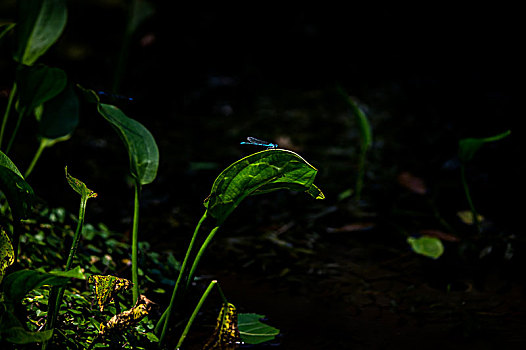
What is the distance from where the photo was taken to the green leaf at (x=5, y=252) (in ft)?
2.91

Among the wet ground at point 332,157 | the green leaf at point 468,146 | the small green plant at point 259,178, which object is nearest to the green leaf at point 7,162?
the small green plant at point 259,178

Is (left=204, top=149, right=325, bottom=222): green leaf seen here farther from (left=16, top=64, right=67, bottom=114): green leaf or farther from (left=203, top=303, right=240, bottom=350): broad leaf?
(left=16, top=64, right=67, bottom=114): green leaf

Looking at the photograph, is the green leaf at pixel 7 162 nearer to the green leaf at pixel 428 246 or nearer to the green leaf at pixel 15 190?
the green leaf at pixel 15 190

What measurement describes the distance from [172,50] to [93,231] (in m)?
2.11

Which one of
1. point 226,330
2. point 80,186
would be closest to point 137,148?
point 80,186

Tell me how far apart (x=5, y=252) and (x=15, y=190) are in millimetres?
106

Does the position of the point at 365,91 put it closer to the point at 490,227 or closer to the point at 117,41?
the point at 117,41

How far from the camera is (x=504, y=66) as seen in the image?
240 cm

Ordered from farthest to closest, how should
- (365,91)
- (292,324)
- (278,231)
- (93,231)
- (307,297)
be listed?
(365,91) → (278,231) → (93,231) → (307,297) → (292,324)

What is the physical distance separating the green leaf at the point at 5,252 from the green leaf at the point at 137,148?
0.26 meters

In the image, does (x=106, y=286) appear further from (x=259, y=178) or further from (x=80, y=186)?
(x=259, y=178)

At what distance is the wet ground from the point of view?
4.30ft

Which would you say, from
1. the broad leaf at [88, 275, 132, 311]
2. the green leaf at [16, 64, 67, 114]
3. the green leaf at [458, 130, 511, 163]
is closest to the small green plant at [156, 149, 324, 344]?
the broad leaf at [88, 275, 132, 311]

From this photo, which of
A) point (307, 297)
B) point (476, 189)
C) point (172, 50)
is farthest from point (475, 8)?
point (307, 297)
